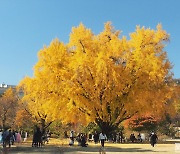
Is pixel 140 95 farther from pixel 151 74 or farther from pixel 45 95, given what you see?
pixel 45 95

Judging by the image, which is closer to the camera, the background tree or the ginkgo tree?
the ginkgo tree

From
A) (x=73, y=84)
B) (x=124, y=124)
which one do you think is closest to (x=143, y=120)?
(x=124, y=124)

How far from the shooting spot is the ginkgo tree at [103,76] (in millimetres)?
34344

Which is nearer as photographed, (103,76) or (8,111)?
(103,76)

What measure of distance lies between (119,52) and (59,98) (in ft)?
24.4

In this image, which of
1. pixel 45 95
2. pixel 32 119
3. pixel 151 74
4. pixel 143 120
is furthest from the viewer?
pixel 32 119

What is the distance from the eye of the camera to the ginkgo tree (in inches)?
1352

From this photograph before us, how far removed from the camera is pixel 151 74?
112 feet

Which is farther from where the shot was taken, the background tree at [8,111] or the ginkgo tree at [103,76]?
the background tree at [8,111]

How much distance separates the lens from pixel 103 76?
33781mm

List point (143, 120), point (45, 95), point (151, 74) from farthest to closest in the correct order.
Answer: point (143, 120) < point (45, 95) < point (151, 74)

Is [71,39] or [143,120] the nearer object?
[71,39]

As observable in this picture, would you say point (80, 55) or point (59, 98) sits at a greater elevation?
point (80, 55)

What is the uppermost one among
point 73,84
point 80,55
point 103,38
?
point 103,38
